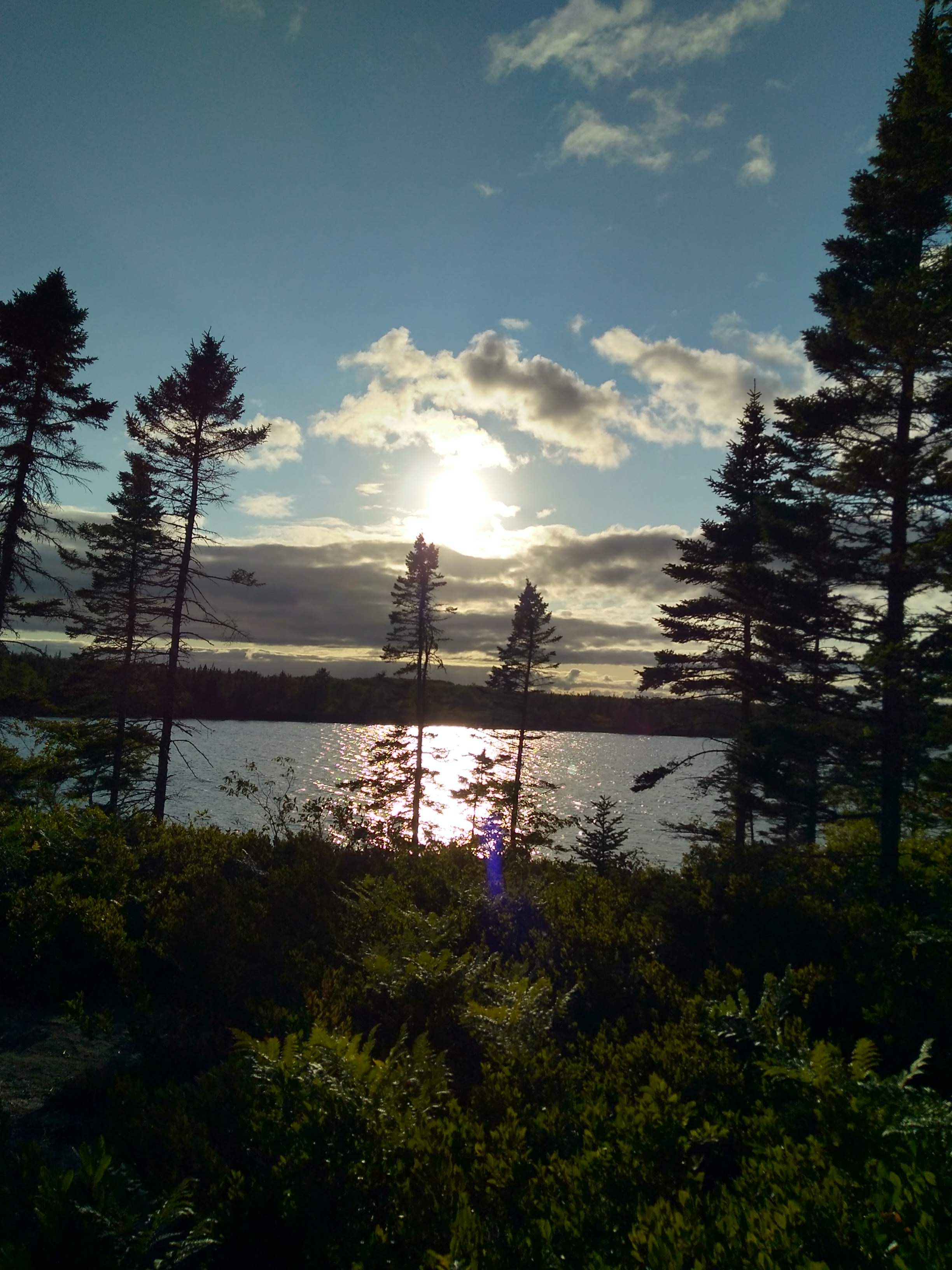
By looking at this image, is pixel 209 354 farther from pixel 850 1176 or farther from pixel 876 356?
pixel 850 1176

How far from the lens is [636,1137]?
395 centimetres

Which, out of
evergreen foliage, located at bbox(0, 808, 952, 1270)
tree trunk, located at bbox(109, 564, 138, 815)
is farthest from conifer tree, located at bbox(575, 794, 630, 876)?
tree trunk, located at bbox(109, 564, 138, 815)

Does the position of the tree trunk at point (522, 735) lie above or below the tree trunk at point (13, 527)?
below

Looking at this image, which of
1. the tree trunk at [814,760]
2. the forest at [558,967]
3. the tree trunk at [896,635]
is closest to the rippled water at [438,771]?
the tree trunk at [814,760]

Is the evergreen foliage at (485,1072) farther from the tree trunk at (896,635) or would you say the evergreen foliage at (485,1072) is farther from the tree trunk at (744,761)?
the tree trunk at (744,761)

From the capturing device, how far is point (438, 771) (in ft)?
106

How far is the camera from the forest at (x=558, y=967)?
3480 mm

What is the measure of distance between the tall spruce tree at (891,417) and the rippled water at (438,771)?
899 centimetres

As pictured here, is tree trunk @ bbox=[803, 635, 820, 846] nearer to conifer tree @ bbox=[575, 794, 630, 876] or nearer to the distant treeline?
the distant treeline

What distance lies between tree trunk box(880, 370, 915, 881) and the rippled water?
27.9 ft

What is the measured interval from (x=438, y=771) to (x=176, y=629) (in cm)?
1525

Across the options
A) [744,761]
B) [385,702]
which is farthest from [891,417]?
[385,702]

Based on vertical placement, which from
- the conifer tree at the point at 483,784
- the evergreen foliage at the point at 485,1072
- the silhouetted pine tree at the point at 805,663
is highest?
the silhouetted pine tree at the point at 805,663

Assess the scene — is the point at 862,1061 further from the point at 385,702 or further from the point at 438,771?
the point at 385,702
